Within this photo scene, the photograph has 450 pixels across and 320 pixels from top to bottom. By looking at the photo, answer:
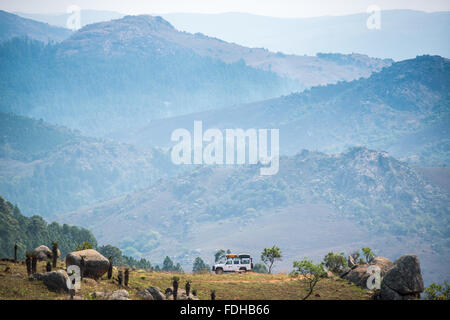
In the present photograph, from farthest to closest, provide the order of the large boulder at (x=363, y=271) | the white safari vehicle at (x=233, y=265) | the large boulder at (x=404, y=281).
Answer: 1. the white safari vehicle at (x=233, y=265)
2. the large boulder at (x=363, y=271)
3. the large boulder at (x=404, y=281)

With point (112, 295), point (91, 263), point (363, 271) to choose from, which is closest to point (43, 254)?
point (91, 263)

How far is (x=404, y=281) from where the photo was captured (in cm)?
5722

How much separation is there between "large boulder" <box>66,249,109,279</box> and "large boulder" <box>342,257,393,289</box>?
28186 mm

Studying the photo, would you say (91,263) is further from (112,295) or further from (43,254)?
(43,254)

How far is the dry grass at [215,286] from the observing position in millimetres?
49803

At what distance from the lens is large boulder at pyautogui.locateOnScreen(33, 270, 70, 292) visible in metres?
50.7

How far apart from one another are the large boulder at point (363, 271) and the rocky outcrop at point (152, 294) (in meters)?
23.5

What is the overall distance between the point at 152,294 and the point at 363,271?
85.5 feet

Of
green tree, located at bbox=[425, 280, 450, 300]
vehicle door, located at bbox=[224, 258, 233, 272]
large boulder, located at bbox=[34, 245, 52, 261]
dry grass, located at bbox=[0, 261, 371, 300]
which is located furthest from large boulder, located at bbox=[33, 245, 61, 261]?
green tree, located at bbox=[425, 280, 450, 300]

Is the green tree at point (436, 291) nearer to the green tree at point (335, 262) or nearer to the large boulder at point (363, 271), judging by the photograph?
the large boulder at point (363, 271)

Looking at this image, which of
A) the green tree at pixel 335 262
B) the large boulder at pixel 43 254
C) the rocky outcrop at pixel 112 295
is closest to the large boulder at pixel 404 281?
the green tree at pixel 335 262

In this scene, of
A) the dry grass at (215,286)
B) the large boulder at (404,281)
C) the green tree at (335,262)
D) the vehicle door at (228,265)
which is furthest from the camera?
the green tree at (335,262)
